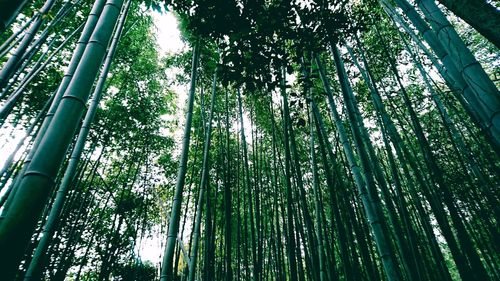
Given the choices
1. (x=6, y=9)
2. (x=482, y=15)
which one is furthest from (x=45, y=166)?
(x=482, y=15)

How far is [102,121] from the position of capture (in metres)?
6.05

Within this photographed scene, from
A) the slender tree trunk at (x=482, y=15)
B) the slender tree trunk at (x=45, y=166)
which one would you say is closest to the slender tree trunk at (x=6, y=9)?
the slender tree trunk at (x=45, y=166)

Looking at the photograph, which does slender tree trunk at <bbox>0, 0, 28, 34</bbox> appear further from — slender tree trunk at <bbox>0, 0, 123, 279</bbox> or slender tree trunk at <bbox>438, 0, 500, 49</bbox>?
slender tree trunk at <bbox>438, 0, 500, 49</bbox>

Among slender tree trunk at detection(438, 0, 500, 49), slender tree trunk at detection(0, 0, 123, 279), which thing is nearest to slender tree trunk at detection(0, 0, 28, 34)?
slender tree trunk at detection(0, 0, 123, 279)

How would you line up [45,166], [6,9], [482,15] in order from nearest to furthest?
[6,9]
[45,166]
[482,15]

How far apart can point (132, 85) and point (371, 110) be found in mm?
5297

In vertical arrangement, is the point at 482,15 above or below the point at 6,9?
above

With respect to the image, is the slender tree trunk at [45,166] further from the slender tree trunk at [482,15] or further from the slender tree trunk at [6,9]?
the slender tree trunk at [482,15]

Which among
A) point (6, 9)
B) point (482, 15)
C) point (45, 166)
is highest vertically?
point (482, 15)

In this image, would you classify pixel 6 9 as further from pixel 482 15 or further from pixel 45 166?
pixel 482 15

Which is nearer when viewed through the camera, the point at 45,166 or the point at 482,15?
the point at 45,166

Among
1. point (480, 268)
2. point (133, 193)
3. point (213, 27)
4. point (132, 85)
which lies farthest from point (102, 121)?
point (480, 268)

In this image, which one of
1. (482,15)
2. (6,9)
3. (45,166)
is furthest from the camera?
(482,15)

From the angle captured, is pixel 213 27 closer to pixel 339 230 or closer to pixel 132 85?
pixel 339 230
